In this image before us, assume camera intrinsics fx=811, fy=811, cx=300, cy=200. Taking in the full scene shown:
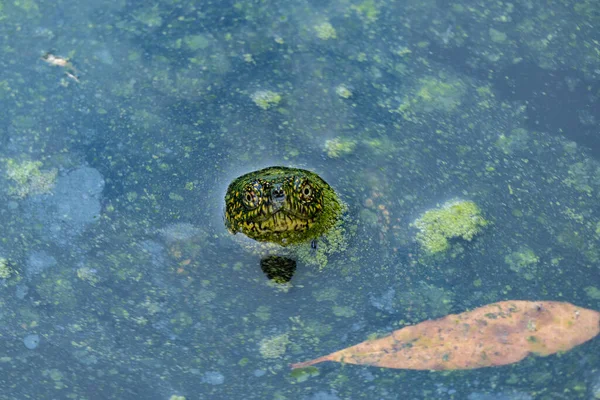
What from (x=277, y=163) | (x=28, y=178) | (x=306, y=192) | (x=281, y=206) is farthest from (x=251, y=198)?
(x=28, y=178)

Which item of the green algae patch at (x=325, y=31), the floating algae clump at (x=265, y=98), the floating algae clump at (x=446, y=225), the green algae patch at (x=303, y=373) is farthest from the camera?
the green algae patch at (x=325, y=31)

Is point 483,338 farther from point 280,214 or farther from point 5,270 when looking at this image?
point 5,270

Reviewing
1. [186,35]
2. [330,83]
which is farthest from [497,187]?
[186,35]

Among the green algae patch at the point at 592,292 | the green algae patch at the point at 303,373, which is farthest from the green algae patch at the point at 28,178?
the green algae patch at the point at 592,292

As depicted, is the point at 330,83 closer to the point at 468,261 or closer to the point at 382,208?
the point at 382,208

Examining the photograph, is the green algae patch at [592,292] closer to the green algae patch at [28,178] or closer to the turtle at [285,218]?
the turtle at [285,218]

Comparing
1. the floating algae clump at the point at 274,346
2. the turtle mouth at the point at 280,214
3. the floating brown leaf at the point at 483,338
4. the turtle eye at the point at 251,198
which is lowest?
the floating algae clump at the point at 274,346
